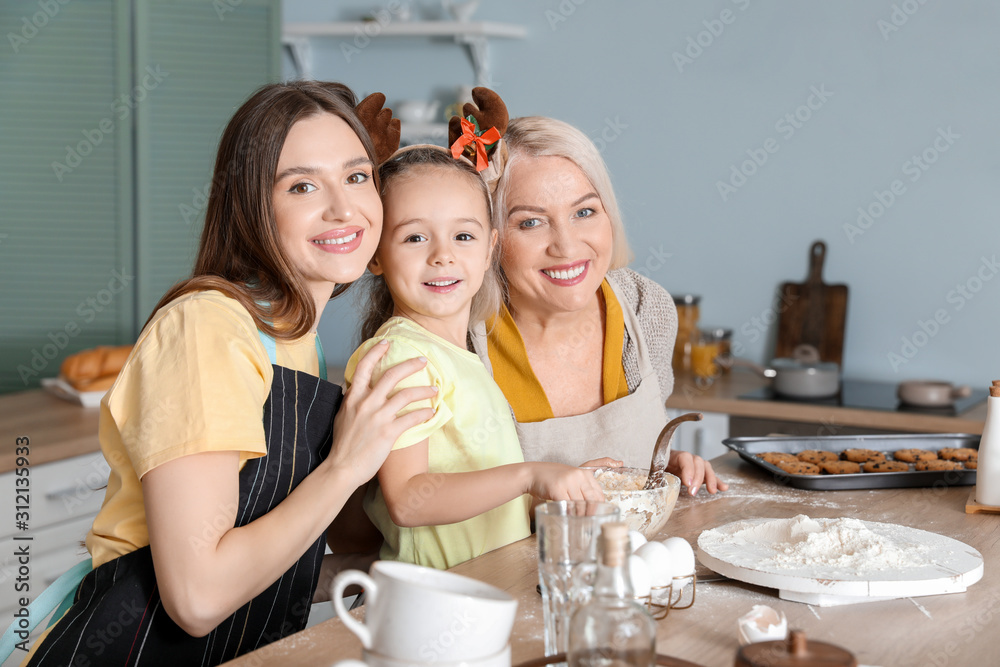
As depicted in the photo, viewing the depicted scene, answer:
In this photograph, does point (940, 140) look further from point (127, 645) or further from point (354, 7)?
point (127, 645)

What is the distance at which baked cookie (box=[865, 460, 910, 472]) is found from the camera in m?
1.52

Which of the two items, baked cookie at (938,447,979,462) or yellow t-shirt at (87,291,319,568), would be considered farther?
baked cookie at (938,447,979,462)

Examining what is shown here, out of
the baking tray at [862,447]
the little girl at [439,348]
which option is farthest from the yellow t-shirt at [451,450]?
the baking tray at [862,447]

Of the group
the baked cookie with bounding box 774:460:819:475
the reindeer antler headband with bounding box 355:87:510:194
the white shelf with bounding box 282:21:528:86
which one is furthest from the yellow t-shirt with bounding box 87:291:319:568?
the white shelf with bounding box 282:21:528:86

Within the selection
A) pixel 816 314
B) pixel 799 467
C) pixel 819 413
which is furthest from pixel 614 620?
pixel 816 314

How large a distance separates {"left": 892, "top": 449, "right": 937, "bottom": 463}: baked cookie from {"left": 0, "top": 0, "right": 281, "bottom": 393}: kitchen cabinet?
7.26ft

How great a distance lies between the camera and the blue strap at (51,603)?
43.8 inches

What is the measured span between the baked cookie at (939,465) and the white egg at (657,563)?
795 mm

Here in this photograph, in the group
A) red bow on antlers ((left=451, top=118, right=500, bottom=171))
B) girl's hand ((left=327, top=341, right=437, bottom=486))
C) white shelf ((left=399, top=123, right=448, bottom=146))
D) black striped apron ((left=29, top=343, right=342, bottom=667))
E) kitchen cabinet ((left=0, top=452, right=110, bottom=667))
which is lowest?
kitchen cabinet ((left=0, top=452, right=110, bottom=667))

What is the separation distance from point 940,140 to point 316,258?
2.33 metres

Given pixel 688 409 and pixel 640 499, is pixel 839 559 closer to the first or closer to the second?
pixel 640 499

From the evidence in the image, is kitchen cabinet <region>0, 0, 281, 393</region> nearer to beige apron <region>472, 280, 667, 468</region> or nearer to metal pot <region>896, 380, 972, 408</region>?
A: beige apron <region>472, 280, 667, 468</region>

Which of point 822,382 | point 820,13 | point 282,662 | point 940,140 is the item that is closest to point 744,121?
point 820,13

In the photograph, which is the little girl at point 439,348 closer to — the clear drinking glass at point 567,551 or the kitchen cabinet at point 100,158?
the clear drinking glass at point 567,551
